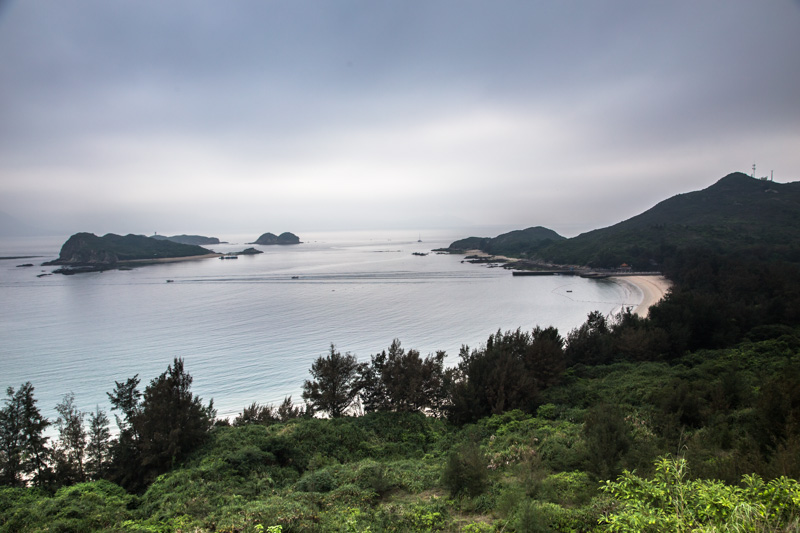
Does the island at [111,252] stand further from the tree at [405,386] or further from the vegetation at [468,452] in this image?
the tree at [405,386]

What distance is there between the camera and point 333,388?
17.3m

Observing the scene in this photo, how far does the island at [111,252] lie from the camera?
112938mm

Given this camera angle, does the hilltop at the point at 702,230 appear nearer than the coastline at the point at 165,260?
Yes

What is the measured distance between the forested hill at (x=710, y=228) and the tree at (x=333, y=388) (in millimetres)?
73276

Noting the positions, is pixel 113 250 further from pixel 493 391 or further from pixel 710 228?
pixel 710 228

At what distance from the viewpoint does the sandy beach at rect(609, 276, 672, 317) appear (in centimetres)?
4607

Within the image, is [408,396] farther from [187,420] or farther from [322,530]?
[322,530]

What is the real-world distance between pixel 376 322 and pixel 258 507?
32.7 metres

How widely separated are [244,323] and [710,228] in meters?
A: 102

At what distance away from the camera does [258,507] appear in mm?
7238

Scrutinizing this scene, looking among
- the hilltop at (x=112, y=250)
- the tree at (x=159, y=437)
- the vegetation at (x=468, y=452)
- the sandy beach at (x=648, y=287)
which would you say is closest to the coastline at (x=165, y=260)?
the hilltop at (x=112, y=250)

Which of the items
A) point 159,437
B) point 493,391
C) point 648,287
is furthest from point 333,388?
point 648,287

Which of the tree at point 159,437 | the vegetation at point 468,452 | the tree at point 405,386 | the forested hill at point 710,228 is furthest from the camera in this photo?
the forested hill at point 710,228

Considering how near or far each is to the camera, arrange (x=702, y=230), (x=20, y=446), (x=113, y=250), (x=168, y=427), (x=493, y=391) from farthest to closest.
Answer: (x=113, y=250)
(x=702, y=230)
(x=493, y=391)
(x=20, y=446)
(x=168, y=427)
